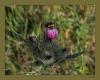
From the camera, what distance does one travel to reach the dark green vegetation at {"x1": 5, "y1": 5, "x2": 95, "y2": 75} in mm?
3115

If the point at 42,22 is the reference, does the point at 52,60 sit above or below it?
below

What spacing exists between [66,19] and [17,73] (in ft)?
2.00

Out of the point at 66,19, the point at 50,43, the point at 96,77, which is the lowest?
the point at 96,77

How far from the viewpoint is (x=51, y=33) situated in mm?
3113

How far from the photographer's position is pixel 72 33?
10.2 feet

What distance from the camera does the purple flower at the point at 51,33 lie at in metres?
3.11

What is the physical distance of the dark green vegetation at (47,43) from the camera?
312 cm

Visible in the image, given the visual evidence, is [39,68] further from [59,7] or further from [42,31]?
[59,7]

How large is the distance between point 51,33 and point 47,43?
9 cm

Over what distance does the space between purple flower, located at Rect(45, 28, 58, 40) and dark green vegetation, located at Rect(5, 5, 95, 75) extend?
3 centimetres

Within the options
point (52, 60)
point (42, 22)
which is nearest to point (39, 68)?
point (52, 60)

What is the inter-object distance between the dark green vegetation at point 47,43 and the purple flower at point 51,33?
1.3 inches

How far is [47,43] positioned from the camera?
10.2ft

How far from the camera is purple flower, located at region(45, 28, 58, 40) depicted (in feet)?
10.2
